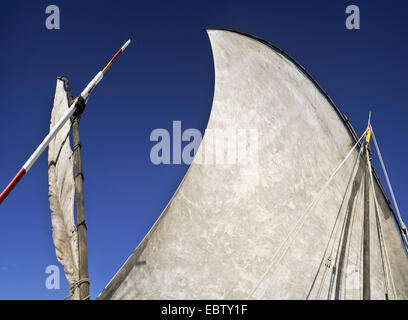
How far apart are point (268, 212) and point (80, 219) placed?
3.41m

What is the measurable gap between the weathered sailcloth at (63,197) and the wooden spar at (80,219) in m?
0.16

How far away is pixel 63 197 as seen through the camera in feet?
18.0

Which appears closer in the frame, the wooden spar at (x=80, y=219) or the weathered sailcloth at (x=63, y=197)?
the wooden spar at (x=80, y=219)

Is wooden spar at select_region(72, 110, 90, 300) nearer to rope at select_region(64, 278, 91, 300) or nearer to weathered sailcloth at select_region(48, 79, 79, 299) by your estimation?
rope at select_region(64, 278, 91, 300)

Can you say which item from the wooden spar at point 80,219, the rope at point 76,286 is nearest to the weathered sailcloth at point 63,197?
the rope at point 76,286

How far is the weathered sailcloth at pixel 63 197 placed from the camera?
4.90 meters

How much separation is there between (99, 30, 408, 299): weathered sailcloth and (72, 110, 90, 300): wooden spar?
0.35 metres

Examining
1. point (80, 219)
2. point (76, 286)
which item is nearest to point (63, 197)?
point (80, 219)

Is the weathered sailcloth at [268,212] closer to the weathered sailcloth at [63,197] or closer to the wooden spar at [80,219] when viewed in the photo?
the wooden spar at [80,219]

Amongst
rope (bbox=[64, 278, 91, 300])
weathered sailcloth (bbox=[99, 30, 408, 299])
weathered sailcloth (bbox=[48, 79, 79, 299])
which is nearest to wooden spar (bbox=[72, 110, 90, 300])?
rope (bbox=[64, 278, 91, 300])

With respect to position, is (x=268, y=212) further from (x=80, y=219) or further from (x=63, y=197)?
(x=63, y=197)

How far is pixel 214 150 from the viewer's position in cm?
642

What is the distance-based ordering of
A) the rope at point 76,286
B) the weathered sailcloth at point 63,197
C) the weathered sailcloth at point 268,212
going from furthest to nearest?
the weathered sailcloth at point 268,212 → the weathered sailcloth at point 63,197 → the rope at point 76,286
